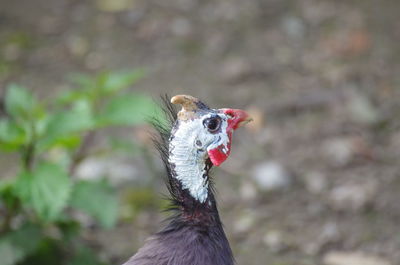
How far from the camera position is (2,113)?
4660 mm

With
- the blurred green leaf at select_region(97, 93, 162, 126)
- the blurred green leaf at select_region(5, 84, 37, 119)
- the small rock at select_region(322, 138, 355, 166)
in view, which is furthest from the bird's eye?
the small rock at select_region(322, 138, 355, 166)

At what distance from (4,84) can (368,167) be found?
7.67 ft

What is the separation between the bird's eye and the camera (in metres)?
2.54

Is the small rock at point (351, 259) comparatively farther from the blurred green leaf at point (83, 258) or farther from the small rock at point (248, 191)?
the blurred green leaf at point (83, 258)

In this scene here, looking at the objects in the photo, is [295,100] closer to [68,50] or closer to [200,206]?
[68,50]

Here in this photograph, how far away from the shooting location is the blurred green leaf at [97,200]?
3234mm

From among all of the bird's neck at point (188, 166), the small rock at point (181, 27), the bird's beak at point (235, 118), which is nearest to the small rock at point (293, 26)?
the small rock at point (181, 27)

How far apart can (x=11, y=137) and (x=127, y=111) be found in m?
0.50

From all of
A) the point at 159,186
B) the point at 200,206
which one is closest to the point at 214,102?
the point at 159,186

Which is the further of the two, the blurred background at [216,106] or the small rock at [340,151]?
the small rock at [340,151]

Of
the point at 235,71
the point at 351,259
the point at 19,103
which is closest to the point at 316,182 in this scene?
the point at 351,259

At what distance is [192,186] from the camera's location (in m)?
2.52

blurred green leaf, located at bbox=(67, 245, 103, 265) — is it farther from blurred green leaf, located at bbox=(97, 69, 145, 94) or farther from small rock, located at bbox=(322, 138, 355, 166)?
small rock, located at bbox=(322, 138, 355, 166)

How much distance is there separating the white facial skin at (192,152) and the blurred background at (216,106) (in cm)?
50
